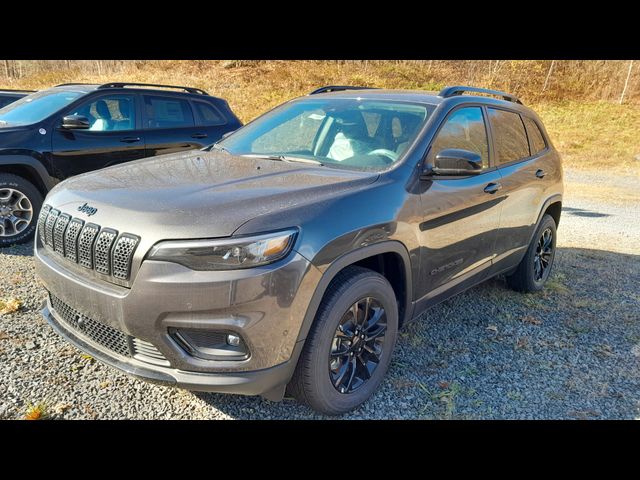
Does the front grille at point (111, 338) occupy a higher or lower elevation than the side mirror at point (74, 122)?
lower

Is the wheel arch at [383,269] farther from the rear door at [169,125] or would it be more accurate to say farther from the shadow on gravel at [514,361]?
the rear door at [169,125]

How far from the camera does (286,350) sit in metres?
2.38

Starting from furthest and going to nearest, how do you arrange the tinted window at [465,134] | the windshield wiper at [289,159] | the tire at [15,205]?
the tire at [15,205]
the tinted window at [465,134]
the windshield wiper at [289,159]

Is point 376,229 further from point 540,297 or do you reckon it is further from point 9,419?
point 540,297

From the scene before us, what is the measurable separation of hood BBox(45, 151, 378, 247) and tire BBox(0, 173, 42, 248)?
277 cm

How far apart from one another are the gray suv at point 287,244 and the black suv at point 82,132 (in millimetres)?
2573

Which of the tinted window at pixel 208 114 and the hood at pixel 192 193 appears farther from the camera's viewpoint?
the tinted window at pixel 208 114

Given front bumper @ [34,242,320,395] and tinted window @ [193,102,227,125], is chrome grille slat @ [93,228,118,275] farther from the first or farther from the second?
tinted window @ [193,102,227,125]

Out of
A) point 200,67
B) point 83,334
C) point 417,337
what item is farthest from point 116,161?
point 200,67

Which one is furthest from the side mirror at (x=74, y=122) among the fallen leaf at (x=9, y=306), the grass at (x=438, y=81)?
the grass at (x=438, y=81)

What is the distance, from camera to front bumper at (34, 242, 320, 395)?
2.20 meters

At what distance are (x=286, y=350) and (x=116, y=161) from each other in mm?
4457

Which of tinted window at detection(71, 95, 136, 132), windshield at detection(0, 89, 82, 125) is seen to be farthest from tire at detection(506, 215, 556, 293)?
windshield at detection(0, 89, 82, 125)

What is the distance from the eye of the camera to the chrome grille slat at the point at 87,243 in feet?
7.98
